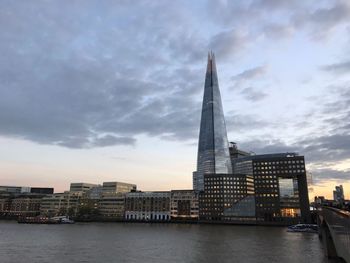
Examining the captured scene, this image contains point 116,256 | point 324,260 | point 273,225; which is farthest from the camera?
point 273,225

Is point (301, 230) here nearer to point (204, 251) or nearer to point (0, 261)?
point (204, 251)

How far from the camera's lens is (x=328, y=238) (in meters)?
57.5

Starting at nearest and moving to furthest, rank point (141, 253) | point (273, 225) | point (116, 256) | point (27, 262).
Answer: point (27, 262)
point (116, 256)
point (141, 253)
point (273, 225)

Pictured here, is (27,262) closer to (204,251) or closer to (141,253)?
(141,253)

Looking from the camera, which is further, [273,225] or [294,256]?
[273,225]

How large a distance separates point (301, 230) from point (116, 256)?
96.5 m

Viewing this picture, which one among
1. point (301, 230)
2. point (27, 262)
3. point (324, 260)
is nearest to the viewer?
point (27, 262)

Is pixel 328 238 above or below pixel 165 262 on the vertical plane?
above

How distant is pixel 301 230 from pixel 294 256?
264 feet

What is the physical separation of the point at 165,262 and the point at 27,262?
20.3m

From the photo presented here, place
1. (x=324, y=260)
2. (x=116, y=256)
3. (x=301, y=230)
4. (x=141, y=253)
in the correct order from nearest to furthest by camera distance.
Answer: (x=324, y=260) < (x=116, y=256) < (x=141, y=253) < (x=301, y=230)

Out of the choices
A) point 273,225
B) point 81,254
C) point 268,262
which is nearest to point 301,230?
point 273,225

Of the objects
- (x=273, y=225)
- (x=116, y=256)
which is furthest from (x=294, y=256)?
(x=273, y=225)

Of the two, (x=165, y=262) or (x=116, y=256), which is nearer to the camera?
(x=165, y=262)
